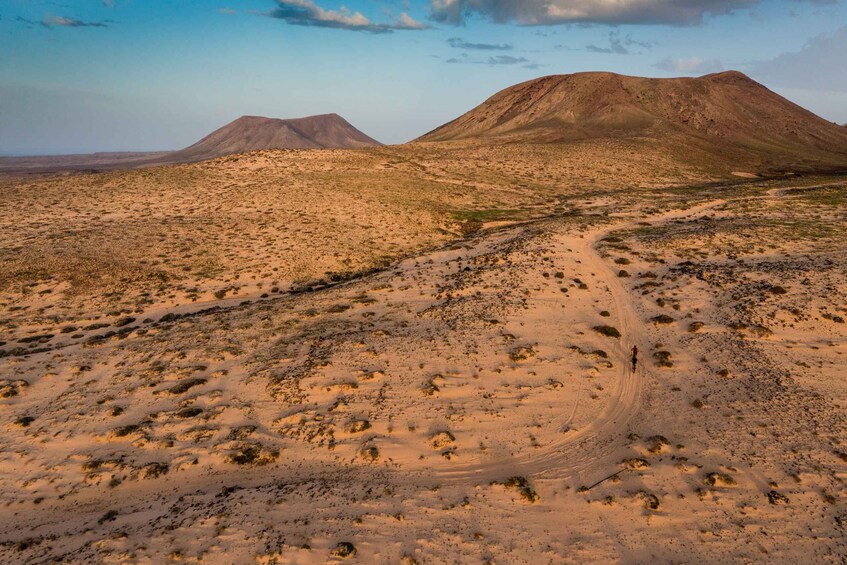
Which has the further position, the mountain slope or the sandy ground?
the mountain slope

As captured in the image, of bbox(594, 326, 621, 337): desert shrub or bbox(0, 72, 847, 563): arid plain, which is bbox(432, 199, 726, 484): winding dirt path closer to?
bbox(0, 72, 847, 563): arid plain

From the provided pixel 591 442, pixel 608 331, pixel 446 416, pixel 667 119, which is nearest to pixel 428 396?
pixel 446 416

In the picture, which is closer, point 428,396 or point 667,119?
point 428,396

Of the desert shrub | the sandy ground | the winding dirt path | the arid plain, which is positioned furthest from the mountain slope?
the winding dirt path

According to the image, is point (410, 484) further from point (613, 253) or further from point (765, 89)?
point (765, 89)

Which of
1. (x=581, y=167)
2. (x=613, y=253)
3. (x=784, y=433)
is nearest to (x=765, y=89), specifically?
(x=581, y=167)

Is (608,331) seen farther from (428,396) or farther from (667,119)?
(667,119)
